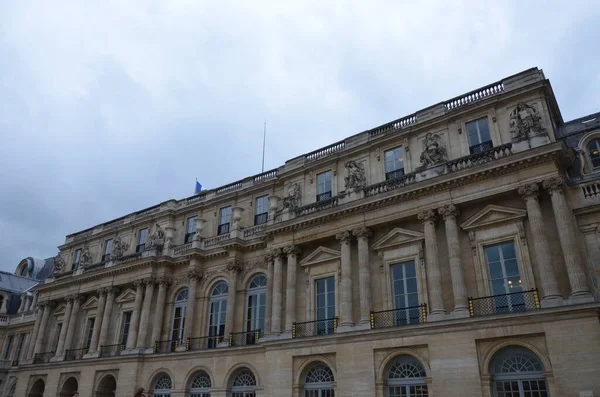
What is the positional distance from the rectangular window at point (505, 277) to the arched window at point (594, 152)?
452 cm

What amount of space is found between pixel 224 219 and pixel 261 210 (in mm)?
2897

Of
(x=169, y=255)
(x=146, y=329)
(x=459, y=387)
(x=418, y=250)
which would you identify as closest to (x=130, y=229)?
(x=169, y=255)

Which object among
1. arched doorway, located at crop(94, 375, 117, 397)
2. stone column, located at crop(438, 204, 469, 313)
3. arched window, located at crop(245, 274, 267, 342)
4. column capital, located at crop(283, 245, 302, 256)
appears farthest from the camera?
arched doorway, located at crop(94, 375, 117, 397)

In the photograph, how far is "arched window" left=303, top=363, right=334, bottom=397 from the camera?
1958cm

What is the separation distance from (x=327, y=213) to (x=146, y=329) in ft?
43.8

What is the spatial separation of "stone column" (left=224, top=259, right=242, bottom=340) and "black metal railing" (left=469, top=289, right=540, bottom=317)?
12.7m

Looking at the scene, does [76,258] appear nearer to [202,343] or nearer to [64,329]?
[64,329]

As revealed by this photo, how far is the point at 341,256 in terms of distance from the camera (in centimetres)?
2120

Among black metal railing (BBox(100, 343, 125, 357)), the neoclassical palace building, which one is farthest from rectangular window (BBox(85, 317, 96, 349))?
black metal railing (BBox(100, 343, 125, 357))

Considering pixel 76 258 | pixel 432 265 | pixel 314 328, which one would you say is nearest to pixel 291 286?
pixel 314 328

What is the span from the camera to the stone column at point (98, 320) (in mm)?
29234

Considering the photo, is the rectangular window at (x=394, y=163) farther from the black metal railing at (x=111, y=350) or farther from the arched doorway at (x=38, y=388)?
the arched doorway at (x=38, y=388)

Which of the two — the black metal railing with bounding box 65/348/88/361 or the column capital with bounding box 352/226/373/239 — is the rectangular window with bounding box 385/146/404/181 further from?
the black metal railing with bounding box 65/348/88/361

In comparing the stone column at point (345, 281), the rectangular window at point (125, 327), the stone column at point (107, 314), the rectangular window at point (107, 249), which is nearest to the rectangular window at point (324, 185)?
the stone column at point (345, 281)
